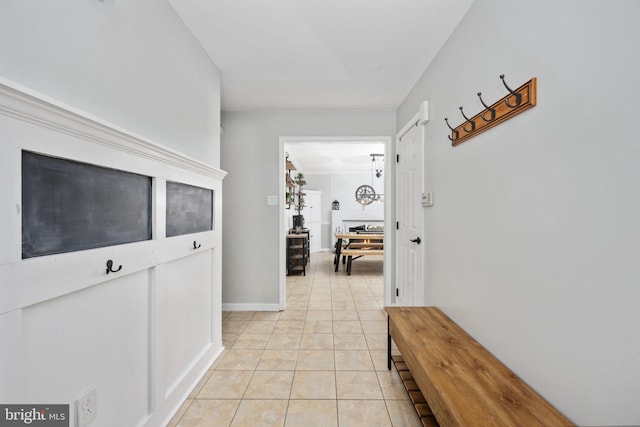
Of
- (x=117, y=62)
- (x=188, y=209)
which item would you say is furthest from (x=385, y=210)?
(x=117, y=62)

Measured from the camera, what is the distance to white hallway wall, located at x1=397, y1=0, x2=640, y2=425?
Result: 785mm

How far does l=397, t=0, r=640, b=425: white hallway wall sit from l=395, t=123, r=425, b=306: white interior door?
2.58ft

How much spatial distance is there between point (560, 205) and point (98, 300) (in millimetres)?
1732

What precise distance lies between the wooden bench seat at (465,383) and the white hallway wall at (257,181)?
77.4 inches

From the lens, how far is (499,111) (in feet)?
4.27

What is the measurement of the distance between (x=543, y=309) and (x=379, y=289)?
10.5 feet

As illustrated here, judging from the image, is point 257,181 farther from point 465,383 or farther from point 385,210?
point 465,383

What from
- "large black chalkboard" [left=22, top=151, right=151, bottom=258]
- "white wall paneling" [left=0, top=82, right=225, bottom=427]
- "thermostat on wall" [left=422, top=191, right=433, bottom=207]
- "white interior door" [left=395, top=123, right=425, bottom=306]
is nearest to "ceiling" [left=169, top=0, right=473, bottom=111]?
"white interior door" [left=395, top=123, right=425, bottom=306]

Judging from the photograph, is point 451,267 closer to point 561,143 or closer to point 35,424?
point 561,143

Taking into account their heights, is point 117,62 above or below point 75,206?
above

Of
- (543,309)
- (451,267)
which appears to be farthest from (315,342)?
(543,309)

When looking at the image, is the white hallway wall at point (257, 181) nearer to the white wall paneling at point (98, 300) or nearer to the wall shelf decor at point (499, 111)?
the white wall paneling at point (98, 300)

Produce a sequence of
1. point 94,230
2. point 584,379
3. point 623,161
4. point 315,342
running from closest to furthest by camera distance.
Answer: point 623,161 → point 584,379 → point 94,230 → point 315,342

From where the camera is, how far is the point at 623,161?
779 millimetres
